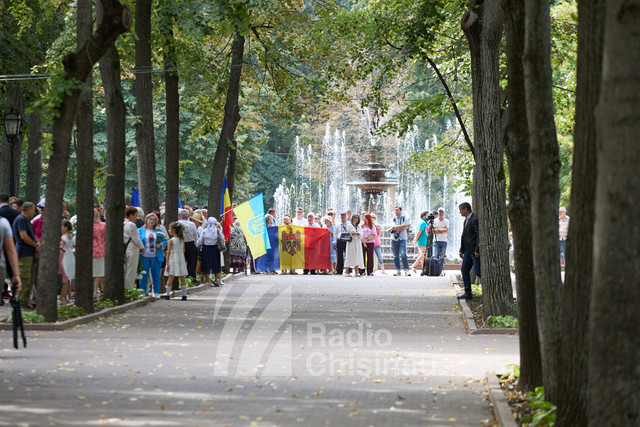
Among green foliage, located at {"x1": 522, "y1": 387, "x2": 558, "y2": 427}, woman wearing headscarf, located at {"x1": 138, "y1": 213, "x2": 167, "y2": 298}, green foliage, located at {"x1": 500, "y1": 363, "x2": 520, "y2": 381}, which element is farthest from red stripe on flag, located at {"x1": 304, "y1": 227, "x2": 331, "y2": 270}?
green foliage, located at {"x1": 522, "y1": 387, "x2": 558, "y2": 427}

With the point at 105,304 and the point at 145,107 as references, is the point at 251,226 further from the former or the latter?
the point at 105,304

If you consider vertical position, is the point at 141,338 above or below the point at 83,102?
below

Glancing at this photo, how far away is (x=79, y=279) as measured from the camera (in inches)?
731

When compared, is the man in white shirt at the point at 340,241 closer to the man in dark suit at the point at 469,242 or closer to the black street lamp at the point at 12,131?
the black street lamp at the point at 12,131

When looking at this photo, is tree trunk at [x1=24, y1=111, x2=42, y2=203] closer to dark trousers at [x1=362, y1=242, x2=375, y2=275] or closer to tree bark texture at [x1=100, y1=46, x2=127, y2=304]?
dark trousers at [x1=362, y1=242, x2=375, y2=275]

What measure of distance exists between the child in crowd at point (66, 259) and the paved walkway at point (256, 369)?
1445 millimetres

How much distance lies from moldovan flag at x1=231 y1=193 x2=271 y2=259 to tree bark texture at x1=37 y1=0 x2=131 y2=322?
618 inches

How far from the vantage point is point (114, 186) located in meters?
20.8

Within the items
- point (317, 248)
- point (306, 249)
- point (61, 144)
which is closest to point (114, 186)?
point (61, 144)

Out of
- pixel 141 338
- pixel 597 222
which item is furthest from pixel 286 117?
pixel 597 222

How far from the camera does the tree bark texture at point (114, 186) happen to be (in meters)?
20.7

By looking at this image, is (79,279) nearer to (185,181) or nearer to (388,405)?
(388,405)

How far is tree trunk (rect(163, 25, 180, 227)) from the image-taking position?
2706 cm

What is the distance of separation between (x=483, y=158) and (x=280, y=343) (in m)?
4.67
